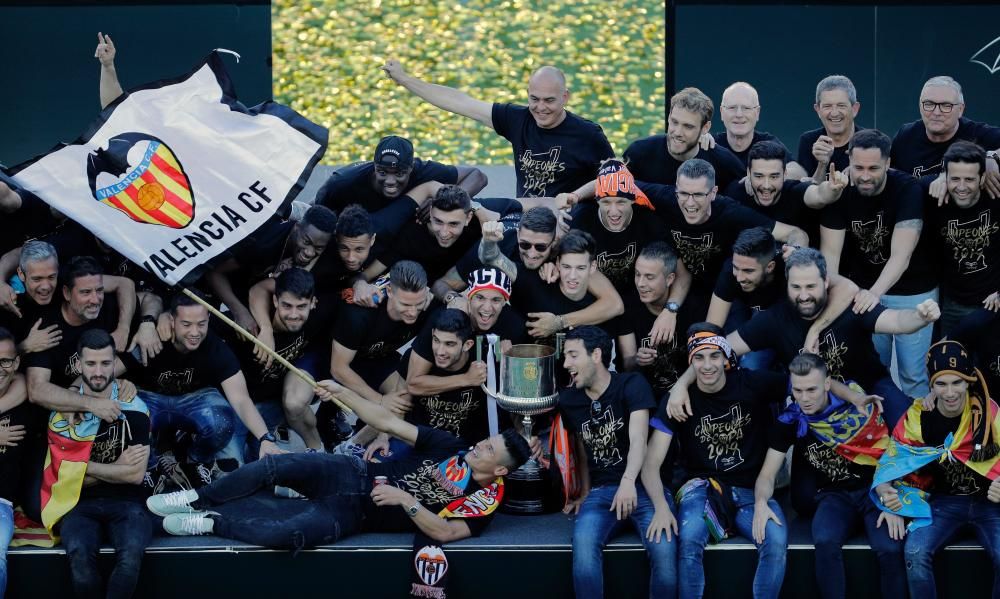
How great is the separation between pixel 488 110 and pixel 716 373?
2355 millimetres

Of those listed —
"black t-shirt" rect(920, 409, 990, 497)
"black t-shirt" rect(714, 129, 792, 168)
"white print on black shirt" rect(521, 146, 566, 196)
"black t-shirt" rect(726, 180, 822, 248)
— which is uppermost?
"black t-shirt" rect(714, 129, 792, 168)

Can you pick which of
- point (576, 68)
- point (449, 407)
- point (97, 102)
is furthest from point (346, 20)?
point (449, 407)

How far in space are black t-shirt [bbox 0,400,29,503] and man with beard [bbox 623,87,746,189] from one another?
141 inches

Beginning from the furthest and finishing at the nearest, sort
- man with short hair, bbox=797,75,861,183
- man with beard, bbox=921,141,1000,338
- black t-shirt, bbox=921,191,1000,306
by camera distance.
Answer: man with short hair, bbox=797,75,861,183 < black t-shirt, bbox=921,191,1000,306 < man with beard, bbox=921,141,1000,338

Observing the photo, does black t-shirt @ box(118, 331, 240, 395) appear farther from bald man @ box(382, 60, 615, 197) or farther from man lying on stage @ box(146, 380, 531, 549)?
bald man @ box(382, 60, 615, 197)

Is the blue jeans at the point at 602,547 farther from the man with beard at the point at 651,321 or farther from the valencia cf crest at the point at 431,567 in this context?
the man with beard at the point at 651,321

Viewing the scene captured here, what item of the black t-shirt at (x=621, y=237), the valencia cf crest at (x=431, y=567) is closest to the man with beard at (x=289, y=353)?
the valencia cf crest at (x=431, y=567)

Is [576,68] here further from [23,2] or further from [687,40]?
[23,2]

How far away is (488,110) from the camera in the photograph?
863 cm

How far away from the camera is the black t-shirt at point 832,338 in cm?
736

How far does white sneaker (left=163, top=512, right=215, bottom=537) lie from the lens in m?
7.32

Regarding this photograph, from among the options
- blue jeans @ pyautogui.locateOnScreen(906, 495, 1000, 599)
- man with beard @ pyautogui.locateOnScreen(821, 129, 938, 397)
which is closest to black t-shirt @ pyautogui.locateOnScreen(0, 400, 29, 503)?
man with beard @ pyautogui.locateOnScreen(821, 129, 938, 397)

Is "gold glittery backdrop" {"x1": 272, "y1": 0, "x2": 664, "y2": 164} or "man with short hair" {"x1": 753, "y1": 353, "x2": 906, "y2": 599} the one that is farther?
"gold glittery backdrop" {"x1": 272, "y1": 0, "x2": 664, "y2": 164}

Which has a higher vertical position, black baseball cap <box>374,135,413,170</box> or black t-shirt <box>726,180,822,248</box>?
black baseball cap <box>374,135,413,170</box>
